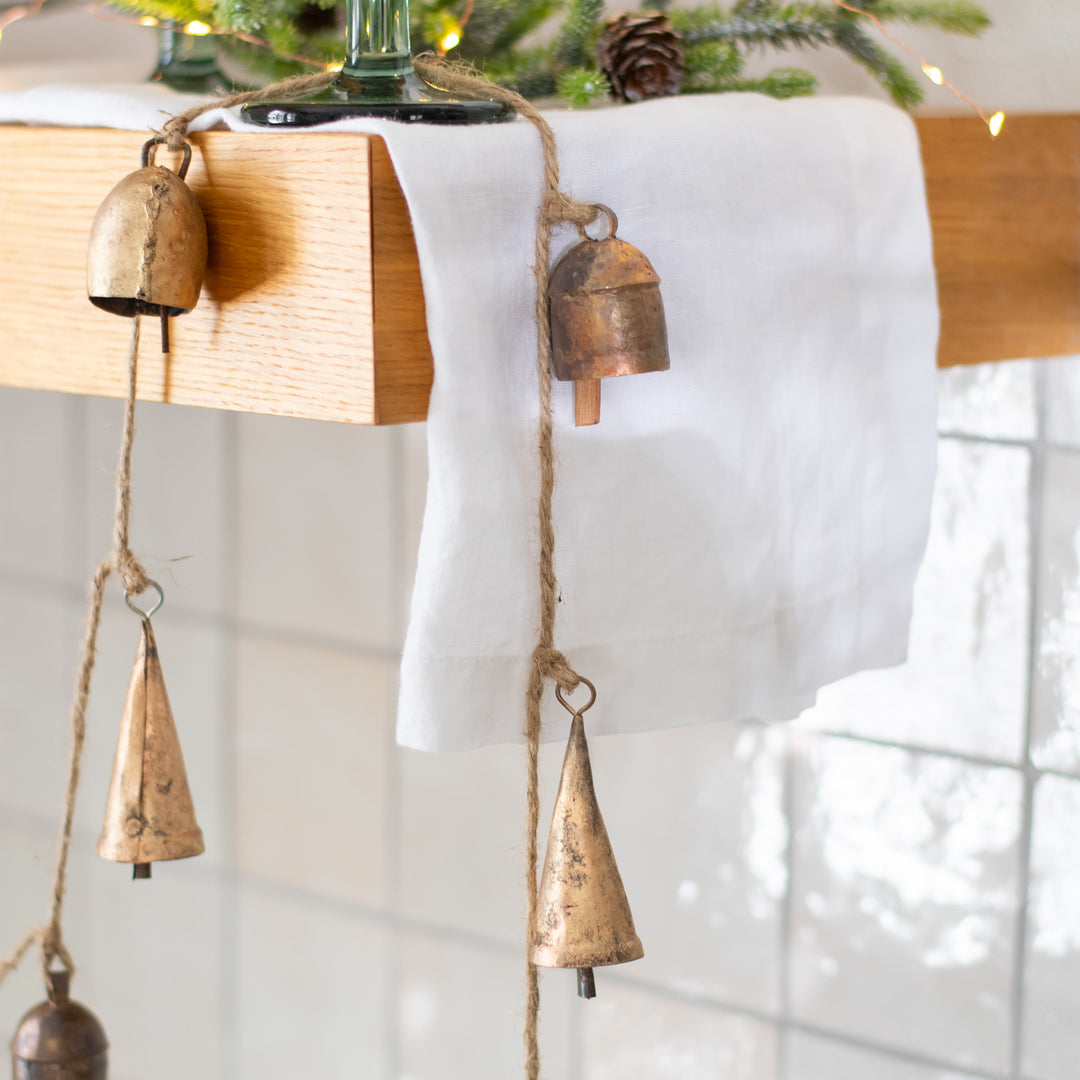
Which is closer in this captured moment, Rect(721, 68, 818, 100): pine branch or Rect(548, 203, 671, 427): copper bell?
Rect(548, 203, 671, 427): copper bell

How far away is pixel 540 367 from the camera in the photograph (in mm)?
482

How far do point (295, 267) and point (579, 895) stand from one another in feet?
0.78

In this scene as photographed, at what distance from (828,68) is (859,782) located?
0.45 meters

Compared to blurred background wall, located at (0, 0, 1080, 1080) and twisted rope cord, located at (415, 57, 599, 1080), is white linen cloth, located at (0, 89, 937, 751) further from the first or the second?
blurred background wall, located at (0, 0, 1080, 1080)

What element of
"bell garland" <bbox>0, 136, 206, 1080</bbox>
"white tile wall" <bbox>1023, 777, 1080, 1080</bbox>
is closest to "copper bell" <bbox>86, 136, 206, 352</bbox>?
"bell garland" <bbox>0, 136, 206, 1080</bbox>

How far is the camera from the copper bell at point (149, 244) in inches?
17.9

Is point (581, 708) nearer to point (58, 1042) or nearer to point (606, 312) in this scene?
point (606, 312)

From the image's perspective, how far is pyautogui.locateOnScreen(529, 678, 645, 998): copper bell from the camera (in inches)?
18.9

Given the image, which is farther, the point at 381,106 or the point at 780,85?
the point at 780,85

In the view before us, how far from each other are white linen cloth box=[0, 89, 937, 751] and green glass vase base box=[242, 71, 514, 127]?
0.02 metres

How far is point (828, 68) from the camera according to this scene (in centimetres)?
82

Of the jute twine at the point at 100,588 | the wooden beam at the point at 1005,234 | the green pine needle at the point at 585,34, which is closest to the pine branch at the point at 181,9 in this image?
the green pine needle at the point at 585,34

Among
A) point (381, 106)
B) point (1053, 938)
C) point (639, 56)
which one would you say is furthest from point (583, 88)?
point (1053, 938)

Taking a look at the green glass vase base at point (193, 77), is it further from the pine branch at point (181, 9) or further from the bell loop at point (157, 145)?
the bell loop at point (157, 145)
